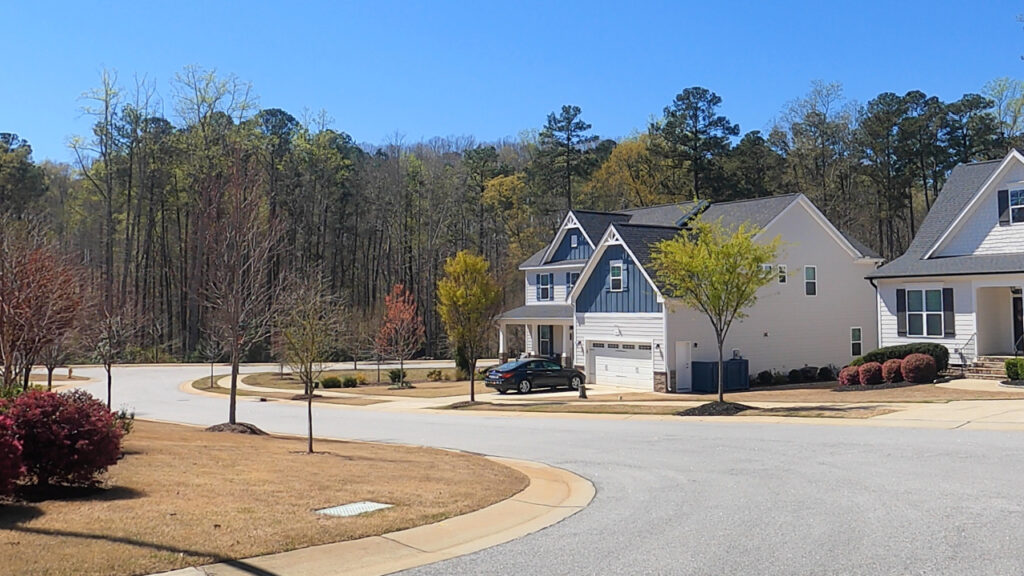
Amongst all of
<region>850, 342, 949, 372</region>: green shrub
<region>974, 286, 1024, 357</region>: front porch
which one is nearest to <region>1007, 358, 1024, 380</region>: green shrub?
<region>850, 342, 949, 372</region>: green shrub

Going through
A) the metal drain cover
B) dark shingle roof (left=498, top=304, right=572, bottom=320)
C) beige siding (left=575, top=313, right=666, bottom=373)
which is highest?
dark shingle roof (left=498, top=304, right=572, bottom=320)

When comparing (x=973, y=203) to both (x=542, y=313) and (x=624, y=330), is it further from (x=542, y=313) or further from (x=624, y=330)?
(x=542, y=313)

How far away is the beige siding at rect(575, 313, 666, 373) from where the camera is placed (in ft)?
112

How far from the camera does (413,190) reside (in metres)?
72.8

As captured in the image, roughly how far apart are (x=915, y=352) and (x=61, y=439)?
27.1m

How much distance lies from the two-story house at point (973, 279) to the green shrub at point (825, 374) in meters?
6.21

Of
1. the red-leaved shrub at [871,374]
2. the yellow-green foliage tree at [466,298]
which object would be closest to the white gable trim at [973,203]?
the red-leaved shrub at [871,374]

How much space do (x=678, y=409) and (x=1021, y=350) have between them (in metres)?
13.0

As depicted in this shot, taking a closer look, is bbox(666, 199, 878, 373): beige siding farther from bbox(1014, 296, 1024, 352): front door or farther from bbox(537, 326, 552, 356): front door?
bbox(537, 326, 552, 356): front door

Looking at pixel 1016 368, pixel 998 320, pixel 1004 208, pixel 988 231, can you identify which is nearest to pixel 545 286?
pixel 988 231

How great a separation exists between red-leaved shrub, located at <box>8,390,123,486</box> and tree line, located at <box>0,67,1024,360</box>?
1520 inches

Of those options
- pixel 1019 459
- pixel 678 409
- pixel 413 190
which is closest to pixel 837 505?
pixel 1019 459

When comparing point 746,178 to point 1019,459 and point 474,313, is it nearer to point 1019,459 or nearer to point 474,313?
point 474,313

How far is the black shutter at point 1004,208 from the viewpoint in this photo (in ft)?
96.1
